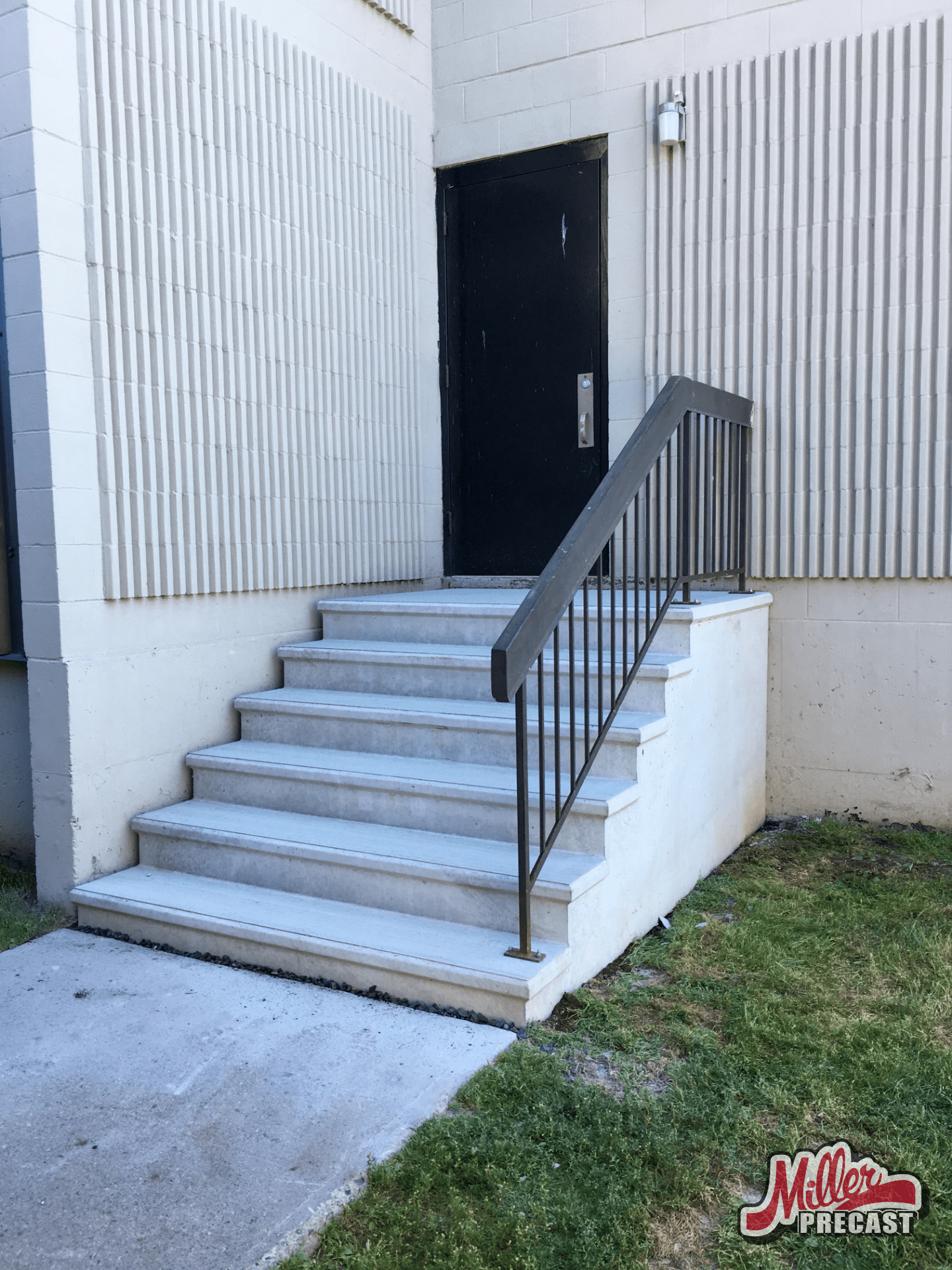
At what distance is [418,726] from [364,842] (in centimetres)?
53

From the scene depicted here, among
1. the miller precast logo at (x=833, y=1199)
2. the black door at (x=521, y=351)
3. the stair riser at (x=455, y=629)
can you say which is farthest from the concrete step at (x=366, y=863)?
the black door at (x=521, y=351)

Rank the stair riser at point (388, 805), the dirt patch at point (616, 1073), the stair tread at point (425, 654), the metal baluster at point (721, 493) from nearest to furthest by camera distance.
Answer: the dirt patch at point (616, 1073), the stair riser at point (388, 805), the stair tread at point (425, 654), the metal baluster at point (721, 493)

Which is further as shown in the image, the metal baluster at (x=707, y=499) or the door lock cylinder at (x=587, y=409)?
the door lock cylinder at (x=587, y=409)

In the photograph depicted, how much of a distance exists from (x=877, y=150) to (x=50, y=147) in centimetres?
312

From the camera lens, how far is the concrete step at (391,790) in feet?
9.30

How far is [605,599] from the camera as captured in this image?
3.83 metres

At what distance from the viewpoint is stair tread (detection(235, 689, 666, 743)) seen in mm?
3084

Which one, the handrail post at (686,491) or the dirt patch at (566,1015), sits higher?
the handrail post at (686,491)

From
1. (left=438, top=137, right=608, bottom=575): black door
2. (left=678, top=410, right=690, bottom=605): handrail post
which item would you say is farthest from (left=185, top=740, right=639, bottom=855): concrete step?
(left=438, top=137, right=608, bottom=575): black door

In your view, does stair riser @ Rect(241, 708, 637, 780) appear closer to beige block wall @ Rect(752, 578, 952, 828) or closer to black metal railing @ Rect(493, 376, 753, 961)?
black metal railing @ Rect(493, 376, 753, 961)

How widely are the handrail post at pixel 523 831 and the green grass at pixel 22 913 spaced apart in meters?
1.61

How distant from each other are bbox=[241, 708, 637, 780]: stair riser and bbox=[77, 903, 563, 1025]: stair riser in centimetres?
66

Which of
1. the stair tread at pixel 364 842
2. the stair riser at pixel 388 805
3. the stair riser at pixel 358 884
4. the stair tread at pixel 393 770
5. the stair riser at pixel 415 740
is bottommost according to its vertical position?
the stair riser at pixel 358 884

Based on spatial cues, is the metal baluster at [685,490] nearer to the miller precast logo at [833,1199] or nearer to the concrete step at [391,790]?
the concrete step at [391,790]
